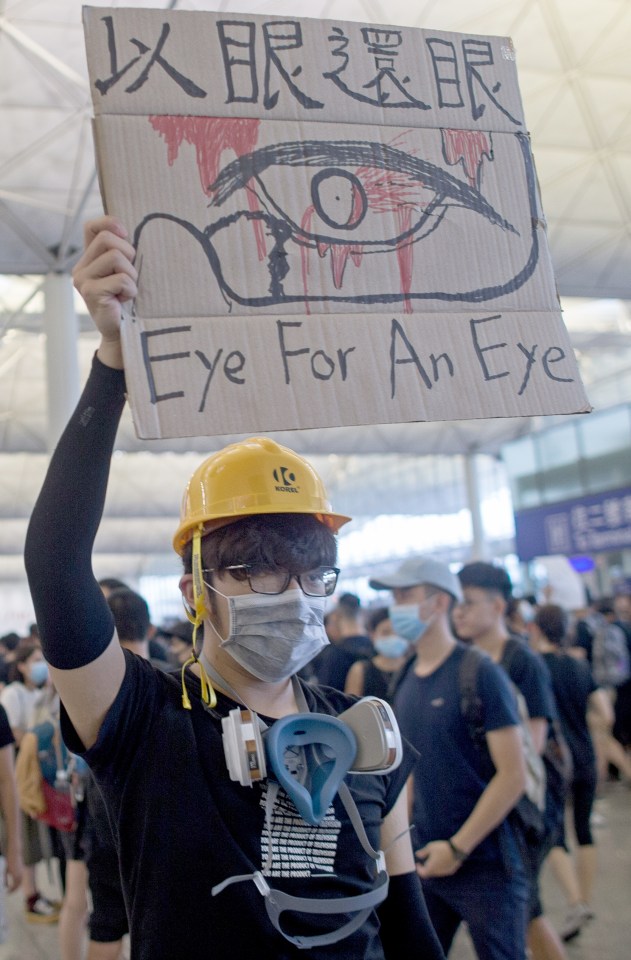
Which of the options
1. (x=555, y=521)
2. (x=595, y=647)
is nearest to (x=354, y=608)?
(x=595, y=647)

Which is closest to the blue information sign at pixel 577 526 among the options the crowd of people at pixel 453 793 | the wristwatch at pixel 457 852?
the crowd of people at pixel 453 793

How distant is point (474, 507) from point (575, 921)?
2351 centimetres

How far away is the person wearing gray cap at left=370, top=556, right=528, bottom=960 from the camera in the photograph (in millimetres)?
3283

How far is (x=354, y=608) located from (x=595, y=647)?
3.70 metres

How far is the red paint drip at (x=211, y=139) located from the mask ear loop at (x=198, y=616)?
567 mm

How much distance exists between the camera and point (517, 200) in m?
1.97

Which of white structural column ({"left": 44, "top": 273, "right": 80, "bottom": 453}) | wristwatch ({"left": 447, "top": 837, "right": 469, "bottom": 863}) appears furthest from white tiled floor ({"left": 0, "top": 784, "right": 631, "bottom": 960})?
white structural column ({"left": 44, "top": 273, "right": 80, "bottom": 453})

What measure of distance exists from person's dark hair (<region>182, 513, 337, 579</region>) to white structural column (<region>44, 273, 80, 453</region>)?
36.6ft

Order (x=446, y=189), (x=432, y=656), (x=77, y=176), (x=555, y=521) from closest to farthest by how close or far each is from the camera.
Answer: (x=446, y=189) → (x=432, y=656) → (x=77, y=176) → (x=555, y=521)

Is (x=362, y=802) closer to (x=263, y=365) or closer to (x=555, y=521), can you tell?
(x=263, y=365)

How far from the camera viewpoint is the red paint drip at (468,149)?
1.95 meters

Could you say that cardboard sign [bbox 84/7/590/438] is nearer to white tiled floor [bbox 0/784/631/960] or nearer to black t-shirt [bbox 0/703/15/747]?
black t-shirt [bbox 0/703/15/747]

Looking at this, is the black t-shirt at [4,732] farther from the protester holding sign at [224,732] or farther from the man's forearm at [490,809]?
the protester holding sign at [224,732]

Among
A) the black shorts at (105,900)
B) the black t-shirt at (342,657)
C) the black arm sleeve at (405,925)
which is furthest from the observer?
the black t-shirt at (342,657)
